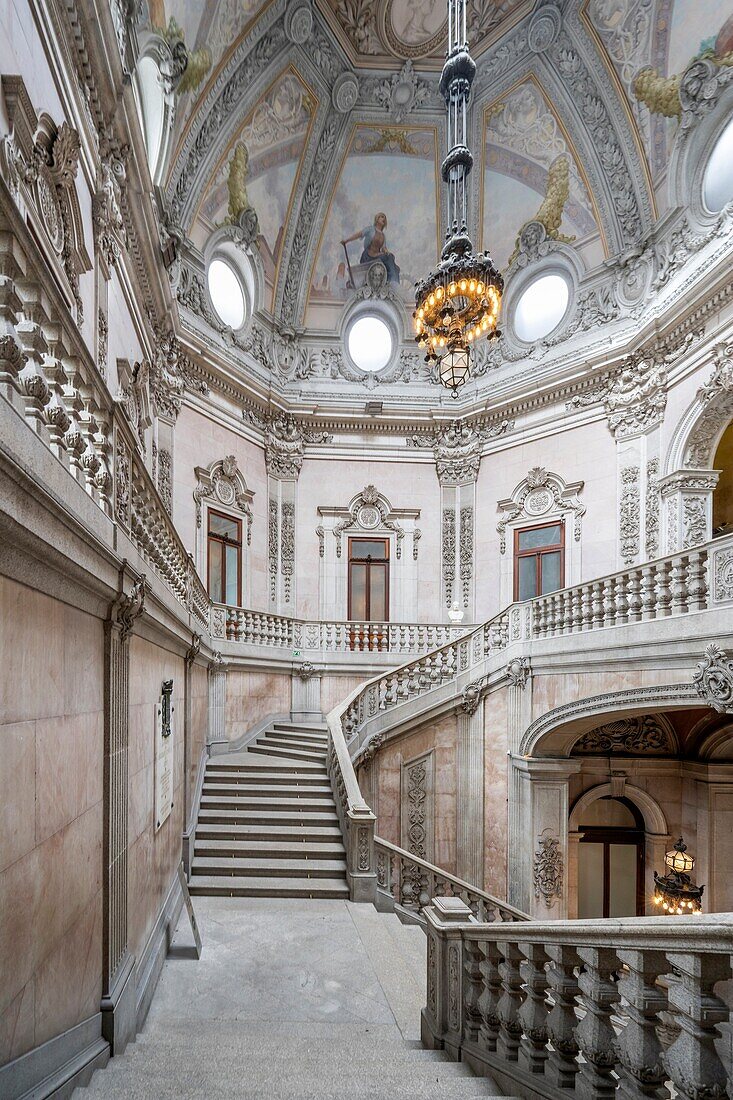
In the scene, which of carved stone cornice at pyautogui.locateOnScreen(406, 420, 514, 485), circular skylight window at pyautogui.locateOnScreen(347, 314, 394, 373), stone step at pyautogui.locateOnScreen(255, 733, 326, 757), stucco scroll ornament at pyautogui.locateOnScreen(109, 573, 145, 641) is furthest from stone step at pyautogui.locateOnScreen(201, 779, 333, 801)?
circular skylight window at pyautogui.locateOnScreen(347, 314, 394, 373)

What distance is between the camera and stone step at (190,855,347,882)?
8.19 meters

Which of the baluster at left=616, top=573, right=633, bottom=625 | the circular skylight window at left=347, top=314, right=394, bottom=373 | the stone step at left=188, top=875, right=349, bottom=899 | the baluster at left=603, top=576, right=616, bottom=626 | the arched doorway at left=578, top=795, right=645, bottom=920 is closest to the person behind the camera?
the stone step at left=188, top=875, right=349, bottom=899

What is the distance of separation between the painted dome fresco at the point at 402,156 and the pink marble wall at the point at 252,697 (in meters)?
7.79

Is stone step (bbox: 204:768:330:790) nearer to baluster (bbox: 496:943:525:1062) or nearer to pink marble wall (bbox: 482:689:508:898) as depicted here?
pink marble wall (bbox: 482:689:508:898)

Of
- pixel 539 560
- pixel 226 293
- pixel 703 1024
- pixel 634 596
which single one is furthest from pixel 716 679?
pixel 226 293

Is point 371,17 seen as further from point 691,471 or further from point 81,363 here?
point 81,363

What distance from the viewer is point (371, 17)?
13.8m

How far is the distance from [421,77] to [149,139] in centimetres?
778

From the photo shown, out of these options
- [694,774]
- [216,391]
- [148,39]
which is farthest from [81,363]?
[694,774]

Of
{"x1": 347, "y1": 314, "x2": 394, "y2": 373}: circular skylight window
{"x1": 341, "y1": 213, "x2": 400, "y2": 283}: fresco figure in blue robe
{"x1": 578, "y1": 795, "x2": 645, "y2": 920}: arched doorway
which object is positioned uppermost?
{"x1": 341, "y1": 213, "x2": 400, "y2": 283}: fresco figure in blue robe

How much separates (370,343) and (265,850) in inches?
533

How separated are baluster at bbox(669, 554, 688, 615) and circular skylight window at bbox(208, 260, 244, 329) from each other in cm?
1209

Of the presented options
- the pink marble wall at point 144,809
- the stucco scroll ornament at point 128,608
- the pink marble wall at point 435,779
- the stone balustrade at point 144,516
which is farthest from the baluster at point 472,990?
the pink marble wall at point 435,779

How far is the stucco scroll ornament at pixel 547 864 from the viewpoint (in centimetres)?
988
